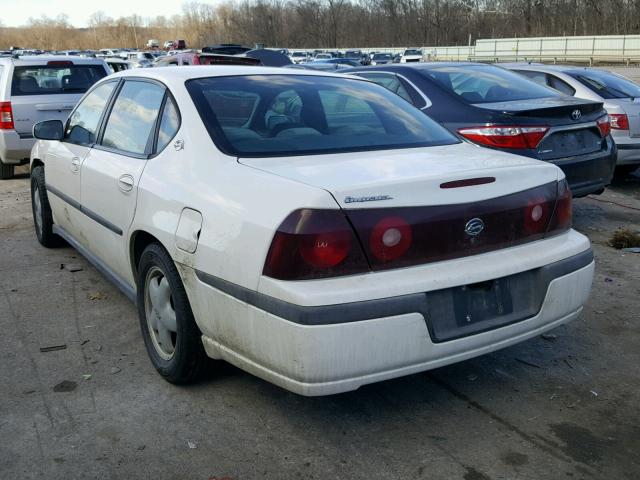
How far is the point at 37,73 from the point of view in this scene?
9.98 metres

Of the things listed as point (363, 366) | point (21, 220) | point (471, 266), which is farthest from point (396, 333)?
point (21, 220)

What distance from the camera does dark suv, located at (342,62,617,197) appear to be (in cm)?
604

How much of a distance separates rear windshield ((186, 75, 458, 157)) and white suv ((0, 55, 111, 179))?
6.59 metres

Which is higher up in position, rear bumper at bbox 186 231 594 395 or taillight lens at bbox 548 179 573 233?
taillight lens at bbox 548 179 573 233

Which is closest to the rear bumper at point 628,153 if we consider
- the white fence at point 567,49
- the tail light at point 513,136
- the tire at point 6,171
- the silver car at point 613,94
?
the silver car at point 613,94

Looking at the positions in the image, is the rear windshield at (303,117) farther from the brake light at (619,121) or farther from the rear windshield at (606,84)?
the rear windshield at (606,84)

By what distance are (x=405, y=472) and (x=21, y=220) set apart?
19.8 ft

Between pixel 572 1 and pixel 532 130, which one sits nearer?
pixel 532 130

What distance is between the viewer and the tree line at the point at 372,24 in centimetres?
7844

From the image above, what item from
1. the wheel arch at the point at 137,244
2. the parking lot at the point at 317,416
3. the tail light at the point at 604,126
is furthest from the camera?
the tail light at the point at 604,126

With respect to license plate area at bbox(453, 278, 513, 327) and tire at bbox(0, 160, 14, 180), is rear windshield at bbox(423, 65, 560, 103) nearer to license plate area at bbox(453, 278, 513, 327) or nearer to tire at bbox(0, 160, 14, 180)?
license plate area at bbox(453, 278, 513, 327)

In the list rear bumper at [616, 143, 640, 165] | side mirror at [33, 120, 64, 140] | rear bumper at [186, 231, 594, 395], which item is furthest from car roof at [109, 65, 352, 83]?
rear bumper at [616, 143, 640, 165]

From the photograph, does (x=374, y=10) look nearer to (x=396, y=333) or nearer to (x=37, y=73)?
(x=37, y=73)

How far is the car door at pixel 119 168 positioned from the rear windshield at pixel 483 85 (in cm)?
336
